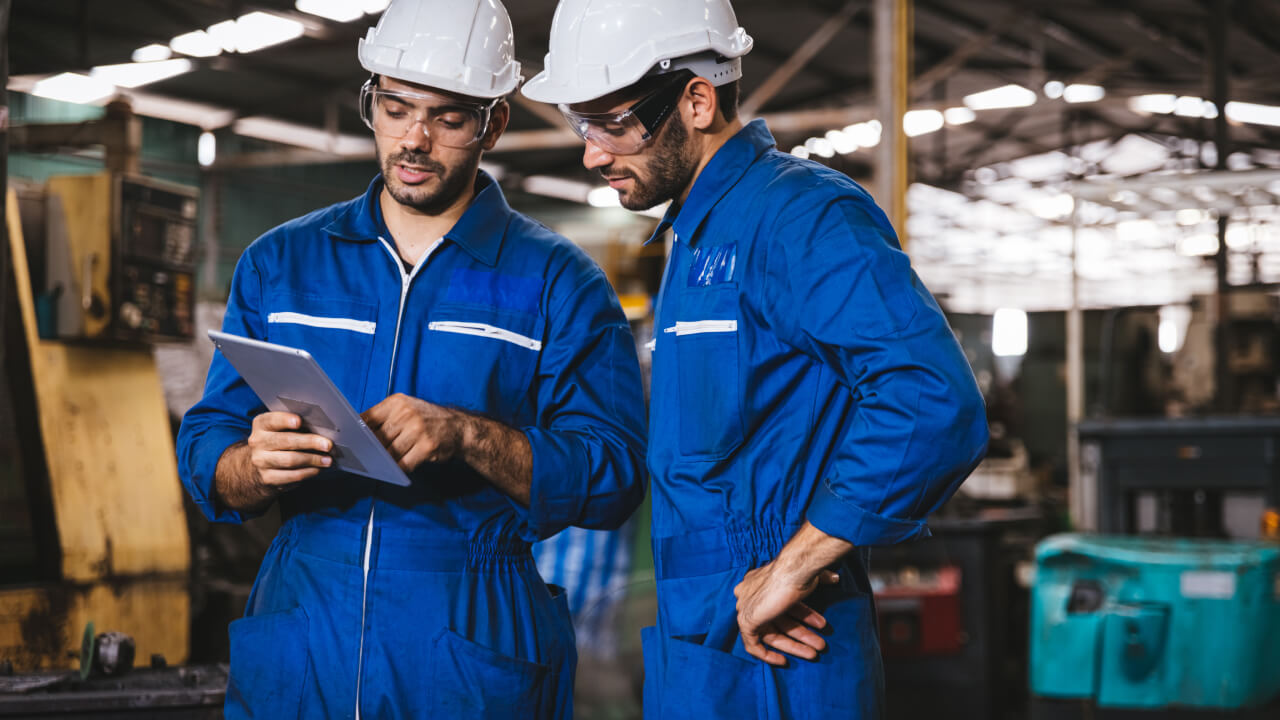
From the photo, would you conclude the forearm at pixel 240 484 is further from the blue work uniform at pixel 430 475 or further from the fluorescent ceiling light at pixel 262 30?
the fluorescent ceiling light at pixel 262 30

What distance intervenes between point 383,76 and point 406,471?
69cm

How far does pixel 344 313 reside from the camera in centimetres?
182

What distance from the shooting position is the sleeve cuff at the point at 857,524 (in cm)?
136

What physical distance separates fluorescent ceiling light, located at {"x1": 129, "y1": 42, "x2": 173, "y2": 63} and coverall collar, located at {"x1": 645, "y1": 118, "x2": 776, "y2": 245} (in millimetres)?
9584

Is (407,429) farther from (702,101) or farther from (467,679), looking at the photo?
(702,101)

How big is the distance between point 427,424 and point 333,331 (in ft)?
1.01

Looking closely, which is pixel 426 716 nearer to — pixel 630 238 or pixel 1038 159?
pixel 630 238

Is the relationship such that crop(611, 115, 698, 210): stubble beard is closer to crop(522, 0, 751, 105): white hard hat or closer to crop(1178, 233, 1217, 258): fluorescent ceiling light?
crop(522, 0, 751, 105): white hard hat

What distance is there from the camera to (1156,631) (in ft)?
14.6

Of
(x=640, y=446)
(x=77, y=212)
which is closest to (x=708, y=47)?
(x=640, y=446)

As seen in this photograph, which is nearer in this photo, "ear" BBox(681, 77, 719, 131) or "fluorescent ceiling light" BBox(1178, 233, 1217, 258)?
"ear" BBox(681, 77, 719, 131)

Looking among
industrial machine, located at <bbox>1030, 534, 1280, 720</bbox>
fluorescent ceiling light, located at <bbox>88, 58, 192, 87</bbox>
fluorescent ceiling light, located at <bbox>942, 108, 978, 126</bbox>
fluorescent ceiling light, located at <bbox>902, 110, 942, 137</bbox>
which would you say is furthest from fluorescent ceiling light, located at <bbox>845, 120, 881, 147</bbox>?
industrial machine, located at <bbox>1030, 534, 1280, 720</bbox>

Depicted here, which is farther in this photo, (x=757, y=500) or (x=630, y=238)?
(x=630, y=238)

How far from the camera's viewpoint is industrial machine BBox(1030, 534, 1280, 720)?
4359 millimetres
